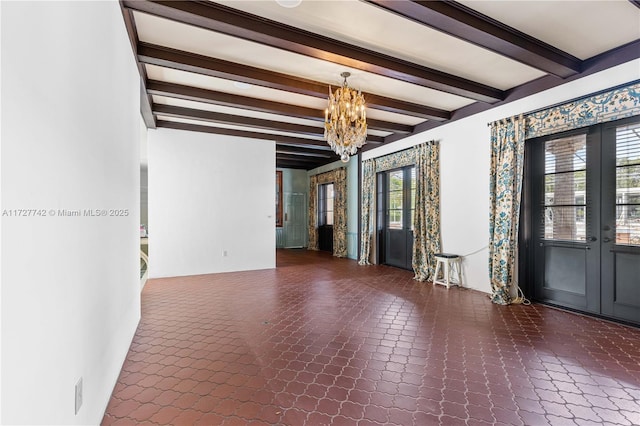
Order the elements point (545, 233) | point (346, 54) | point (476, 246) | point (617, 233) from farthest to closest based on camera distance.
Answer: point (476, 246), point (545, 233), point (617, 233), point (346, 54)

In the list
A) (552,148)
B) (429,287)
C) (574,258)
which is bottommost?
(429,287)

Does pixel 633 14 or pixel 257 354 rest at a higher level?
pixel 633 14

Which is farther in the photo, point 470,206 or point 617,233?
point 470,206

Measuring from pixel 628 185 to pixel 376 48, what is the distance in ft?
10.1

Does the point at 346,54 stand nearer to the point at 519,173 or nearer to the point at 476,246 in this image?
the point at 519,173

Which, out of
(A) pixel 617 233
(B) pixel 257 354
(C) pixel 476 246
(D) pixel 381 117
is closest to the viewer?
(B) pixel 257 354

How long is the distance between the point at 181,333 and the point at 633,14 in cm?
519

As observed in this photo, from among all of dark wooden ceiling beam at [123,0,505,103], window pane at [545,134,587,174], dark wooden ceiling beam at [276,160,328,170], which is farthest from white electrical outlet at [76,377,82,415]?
dark wooden ceiling beam at [276,160,328,170]

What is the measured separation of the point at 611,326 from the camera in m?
3.31

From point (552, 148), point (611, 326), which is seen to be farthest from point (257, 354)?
point (552, 148)

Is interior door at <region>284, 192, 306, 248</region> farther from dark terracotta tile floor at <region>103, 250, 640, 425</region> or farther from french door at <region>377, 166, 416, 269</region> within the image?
dark terracotta tile floor at <region>103, 250, 640, 425</region>

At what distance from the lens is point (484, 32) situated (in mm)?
2746

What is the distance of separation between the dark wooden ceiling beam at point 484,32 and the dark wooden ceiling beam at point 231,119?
3591 millimetres

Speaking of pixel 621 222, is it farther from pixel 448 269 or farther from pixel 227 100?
pixel 227 100
